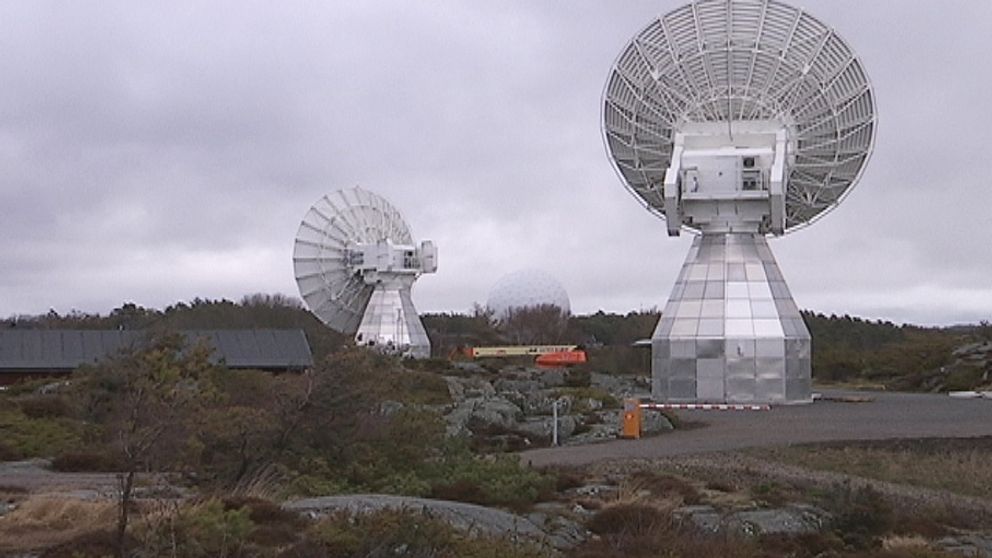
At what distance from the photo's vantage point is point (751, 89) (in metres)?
41.2

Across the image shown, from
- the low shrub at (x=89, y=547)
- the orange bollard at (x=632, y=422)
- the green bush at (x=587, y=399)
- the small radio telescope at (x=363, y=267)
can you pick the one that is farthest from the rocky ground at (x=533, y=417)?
the small radio telescope at (x=363, y=267)

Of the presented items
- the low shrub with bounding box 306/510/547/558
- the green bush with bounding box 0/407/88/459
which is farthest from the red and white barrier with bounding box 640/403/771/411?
the low shrub with bounding box 306/510/547/558

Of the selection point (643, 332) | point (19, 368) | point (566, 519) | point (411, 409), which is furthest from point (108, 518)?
point (643, 332)

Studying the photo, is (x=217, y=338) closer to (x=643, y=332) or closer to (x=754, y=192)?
(x=754, y=192)

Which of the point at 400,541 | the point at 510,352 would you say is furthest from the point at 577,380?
the point at 400,541

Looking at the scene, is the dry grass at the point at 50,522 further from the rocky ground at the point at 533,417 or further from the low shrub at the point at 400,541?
the rocky ground at the point at 533,417

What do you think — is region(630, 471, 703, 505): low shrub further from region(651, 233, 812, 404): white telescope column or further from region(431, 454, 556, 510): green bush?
region(651, 233, 812, 404): white telescope column

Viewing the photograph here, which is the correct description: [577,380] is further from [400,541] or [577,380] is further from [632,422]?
[400,541]

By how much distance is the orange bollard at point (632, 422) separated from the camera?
96.9ft

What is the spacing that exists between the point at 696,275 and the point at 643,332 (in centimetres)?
8286

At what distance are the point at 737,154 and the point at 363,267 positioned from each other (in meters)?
30.0

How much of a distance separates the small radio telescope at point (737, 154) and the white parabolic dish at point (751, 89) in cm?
4

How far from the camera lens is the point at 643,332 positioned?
12438 centimetres

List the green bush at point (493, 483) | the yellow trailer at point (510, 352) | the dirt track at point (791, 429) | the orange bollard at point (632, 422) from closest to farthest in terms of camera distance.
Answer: the green bush at point (493, 483) → the dirt track at point (791, 429) → the orange bollard at point (632, 422) → the yellow trailer at point (510, 352)
